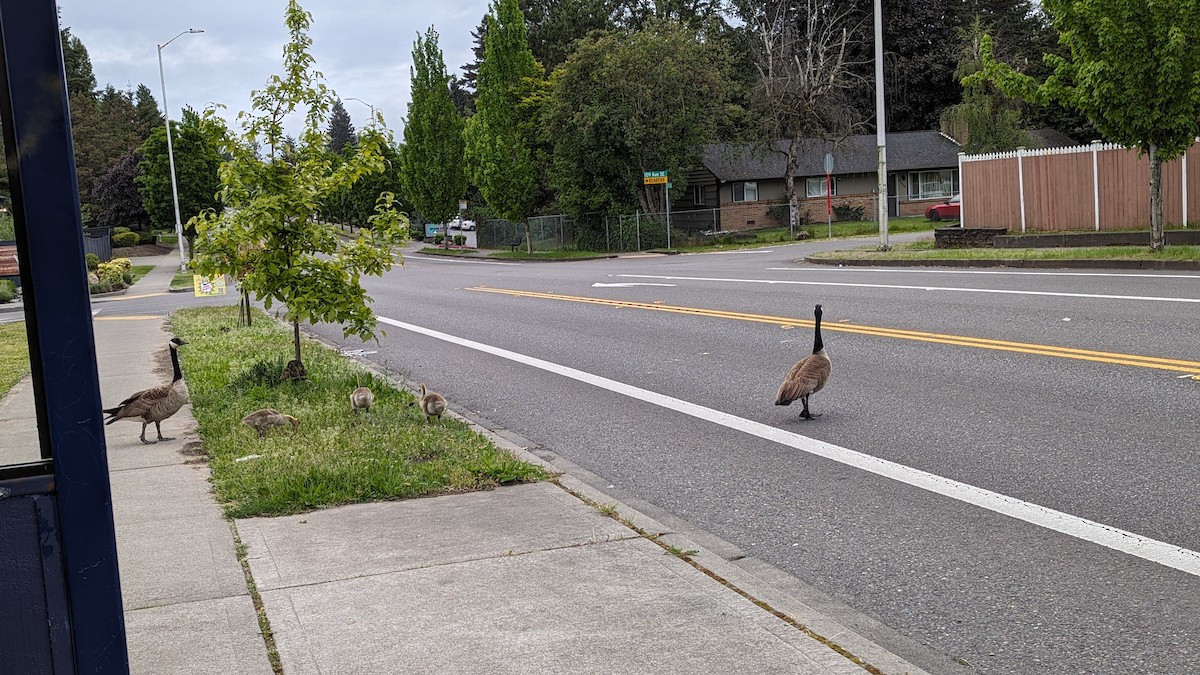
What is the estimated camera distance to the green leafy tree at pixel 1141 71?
67.9 feet

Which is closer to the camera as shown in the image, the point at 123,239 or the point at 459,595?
the point at 459,595

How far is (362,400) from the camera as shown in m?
9.45

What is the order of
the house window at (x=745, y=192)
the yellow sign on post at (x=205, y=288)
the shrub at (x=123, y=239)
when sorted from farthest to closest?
1. the shrub at (x=123, y=239)
2. the house window at (x=745, y=192)
3. the yellow sign on post at (x=205, y=288)

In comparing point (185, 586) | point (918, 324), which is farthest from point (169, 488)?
point (918, 324)

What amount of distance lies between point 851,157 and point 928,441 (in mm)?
57574

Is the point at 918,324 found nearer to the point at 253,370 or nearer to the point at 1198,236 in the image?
the point at 253,370

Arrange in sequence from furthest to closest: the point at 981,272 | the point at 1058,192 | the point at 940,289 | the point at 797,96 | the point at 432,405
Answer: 1. the point at 797,96
2. the point at 1058,192
3. the point at 981,272
4. the point at 940,289
5. the point at 432,405

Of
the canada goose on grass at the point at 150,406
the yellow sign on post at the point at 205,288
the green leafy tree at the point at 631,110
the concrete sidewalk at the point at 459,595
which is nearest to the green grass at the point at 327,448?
the concrete sidewalk at the point at 459,595

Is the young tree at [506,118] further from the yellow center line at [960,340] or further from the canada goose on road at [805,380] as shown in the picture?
the canada goose on road at [805,380]

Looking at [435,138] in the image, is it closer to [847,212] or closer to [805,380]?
[847,212]

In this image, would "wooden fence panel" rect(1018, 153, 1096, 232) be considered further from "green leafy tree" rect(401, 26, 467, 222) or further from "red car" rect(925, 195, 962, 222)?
"green leafy tree" rect(401, 26, 467, 222)

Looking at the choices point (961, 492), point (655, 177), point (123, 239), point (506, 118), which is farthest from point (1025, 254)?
point (123, 239)

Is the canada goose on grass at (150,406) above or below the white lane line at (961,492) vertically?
above

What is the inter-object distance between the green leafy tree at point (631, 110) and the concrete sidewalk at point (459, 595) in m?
40.1
